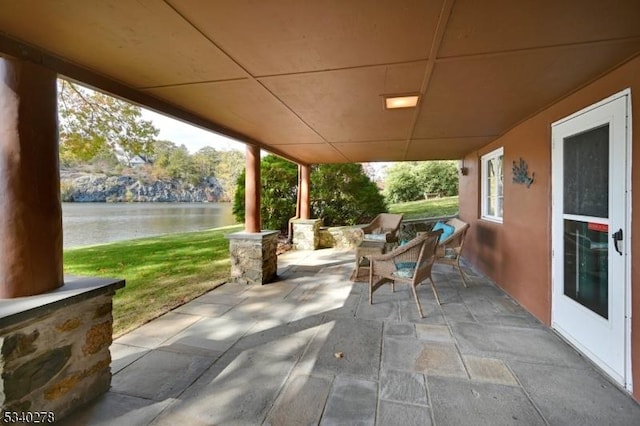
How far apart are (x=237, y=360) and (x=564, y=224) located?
3.18m

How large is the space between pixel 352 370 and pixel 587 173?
252cm

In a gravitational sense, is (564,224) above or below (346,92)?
below

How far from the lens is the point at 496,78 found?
2.12m

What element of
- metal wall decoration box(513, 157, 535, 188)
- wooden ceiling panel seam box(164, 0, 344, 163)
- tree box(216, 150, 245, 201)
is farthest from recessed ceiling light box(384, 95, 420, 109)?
tree box(216, 150, 245, 201)

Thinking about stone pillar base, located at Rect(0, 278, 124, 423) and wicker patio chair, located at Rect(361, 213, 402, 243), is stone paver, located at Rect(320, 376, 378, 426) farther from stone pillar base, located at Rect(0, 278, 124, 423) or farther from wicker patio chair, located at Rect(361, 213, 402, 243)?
wicker patio chair, located at Rect(361, 213, 402, 243)

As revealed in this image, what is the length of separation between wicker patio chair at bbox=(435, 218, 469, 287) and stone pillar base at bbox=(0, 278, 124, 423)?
3.91 metres

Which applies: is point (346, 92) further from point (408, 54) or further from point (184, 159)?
point (184, 159)

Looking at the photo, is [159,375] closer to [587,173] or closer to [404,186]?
[587,173]

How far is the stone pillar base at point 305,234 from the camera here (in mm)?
7004

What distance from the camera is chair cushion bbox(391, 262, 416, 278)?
11.0ft

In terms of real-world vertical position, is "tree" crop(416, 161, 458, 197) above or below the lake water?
above

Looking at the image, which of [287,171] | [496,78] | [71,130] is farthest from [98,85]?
[287,171]

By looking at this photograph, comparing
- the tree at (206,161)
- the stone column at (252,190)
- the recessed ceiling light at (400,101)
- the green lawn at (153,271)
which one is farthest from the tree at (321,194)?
the tree at (206,161)

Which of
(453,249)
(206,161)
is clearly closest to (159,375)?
(453,249)
